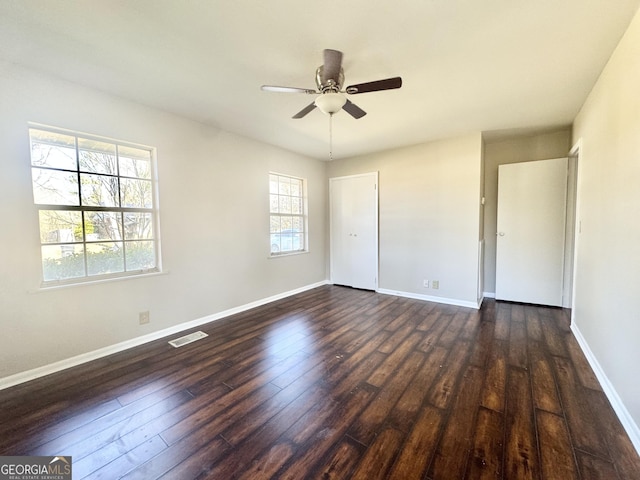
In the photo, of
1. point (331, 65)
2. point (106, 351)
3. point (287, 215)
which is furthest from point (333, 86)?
point (106, 351)

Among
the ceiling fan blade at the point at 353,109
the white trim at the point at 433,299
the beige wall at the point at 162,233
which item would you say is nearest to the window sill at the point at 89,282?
the beige wall at the point at 162,233

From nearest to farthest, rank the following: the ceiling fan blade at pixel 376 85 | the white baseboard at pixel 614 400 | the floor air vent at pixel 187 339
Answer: the white baseboard at pixel 614 400 → the ceiling fan blade at pixel 376 85 → the floor air vent at pixel 187 339

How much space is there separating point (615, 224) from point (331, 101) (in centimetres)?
220

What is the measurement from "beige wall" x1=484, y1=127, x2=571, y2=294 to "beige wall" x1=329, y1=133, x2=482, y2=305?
0.73 metres

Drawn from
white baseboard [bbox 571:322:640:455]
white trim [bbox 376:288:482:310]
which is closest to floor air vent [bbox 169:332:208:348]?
white trim [bbox 376:288:482:310]

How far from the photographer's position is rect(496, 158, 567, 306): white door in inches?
141

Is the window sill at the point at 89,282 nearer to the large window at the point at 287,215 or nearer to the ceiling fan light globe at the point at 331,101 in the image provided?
the large window at the point at 287,215

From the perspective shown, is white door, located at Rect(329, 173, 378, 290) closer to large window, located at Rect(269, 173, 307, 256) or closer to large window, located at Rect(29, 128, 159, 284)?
large window, located at Rect(269, 173, 307, 256)

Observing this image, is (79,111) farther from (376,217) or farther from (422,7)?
(376,217)

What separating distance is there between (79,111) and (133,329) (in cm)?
207

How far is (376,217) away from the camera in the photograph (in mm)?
4602

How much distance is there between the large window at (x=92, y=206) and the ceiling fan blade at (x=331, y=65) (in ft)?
6.79

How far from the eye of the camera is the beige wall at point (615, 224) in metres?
1.55

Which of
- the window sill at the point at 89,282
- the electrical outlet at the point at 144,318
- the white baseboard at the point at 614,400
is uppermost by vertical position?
the window sill at the point at 89,282
